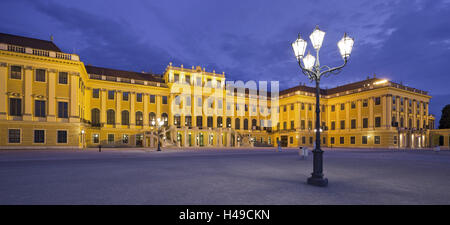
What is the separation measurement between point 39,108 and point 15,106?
8.09 feet

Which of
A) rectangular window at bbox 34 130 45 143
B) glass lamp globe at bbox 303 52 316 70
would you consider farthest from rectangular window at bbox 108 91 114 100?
glass lamp globe at bbox 303 52 316 70

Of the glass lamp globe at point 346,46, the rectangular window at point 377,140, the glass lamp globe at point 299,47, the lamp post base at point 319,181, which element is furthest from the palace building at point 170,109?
the glass lamp globe at point 346,46

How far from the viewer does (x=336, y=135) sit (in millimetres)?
57750

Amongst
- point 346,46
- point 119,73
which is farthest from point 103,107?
point 346,46

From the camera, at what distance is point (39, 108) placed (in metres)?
32.3

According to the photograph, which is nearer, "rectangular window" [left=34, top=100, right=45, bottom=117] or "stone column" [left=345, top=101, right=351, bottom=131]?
"rectangular window" [left=34, top=100, right=45, bottom=117]

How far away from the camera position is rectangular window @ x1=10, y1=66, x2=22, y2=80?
3086 centimetres

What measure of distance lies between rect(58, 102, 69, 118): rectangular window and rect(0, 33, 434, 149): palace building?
0.38 ft

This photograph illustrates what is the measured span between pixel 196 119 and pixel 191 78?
9044 mm

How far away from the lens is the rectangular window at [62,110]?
110ft

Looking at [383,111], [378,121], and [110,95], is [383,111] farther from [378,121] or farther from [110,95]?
[110,95]

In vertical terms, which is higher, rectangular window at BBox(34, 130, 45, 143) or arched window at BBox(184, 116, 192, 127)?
arched window at BBox(184, 116, 192, 127)

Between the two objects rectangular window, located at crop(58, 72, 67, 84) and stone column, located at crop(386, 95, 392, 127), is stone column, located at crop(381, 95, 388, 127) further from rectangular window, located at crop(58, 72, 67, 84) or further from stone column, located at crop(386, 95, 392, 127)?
rectangular window, located at crop(58, 72, 67, 84)
